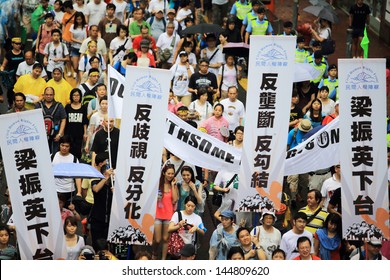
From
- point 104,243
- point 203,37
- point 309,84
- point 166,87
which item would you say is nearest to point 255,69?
point 166,87

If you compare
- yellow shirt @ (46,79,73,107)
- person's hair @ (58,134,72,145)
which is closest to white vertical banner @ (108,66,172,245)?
person's hair @ (58,134,72,145)

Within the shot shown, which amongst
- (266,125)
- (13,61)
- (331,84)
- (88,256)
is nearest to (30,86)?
(13,61)

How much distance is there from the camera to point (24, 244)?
15.0 meters

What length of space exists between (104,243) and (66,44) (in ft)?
27.4

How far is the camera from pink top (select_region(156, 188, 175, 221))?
16656mm

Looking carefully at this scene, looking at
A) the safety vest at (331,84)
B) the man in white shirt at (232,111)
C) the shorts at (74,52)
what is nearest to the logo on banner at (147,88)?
the man in white shirt at (232,111)

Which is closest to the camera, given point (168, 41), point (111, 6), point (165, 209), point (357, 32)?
point (165, 209)

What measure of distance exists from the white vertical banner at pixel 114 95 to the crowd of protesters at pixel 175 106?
765 millimetres

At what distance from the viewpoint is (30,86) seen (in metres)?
20.7

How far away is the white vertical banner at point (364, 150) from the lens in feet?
51.4

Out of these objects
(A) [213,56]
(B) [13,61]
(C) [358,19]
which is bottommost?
(B) [13,61]

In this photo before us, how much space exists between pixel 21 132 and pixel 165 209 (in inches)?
104

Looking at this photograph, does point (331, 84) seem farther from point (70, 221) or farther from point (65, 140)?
point (70, 221)

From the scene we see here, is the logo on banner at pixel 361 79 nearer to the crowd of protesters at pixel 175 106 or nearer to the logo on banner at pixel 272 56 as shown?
the logo on banner at pixel 272 56
